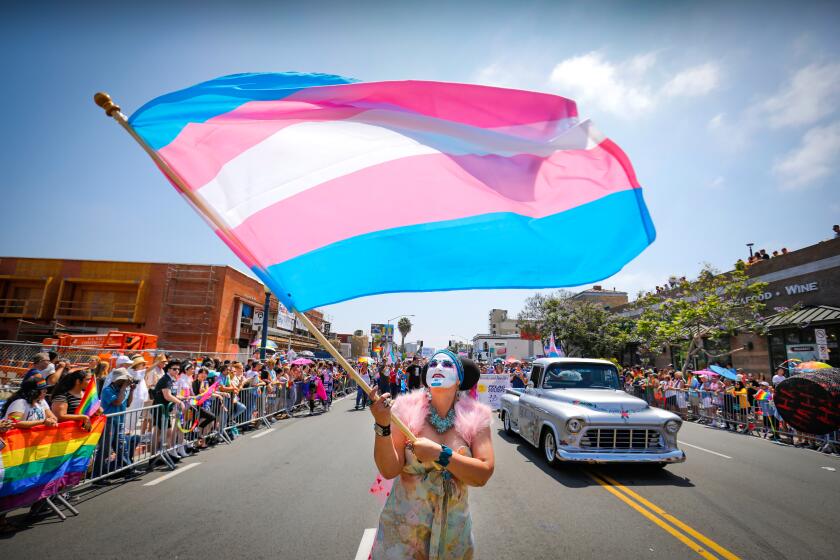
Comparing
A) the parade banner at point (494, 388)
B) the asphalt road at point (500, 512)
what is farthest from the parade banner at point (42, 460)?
the parade banner at point (494, 388)

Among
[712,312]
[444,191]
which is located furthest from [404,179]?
[712,312]

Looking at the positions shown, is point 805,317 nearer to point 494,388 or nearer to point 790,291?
point 790,291

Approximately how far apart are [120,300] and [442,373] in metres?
41.3

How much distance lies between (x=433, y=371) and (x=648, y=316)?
2775 centimetres

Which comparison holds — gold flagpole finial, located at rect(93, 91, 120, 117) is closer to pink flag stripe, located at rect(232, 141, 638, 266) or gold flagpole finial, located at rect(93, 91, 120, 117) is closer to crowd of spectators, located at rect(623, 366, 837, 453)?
pink flag stripe, located at rect(232, 141, 638, 266)

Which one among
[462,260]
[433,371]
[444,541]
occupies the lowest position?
[444,541]

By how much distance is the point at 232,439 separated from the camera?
10320 mm

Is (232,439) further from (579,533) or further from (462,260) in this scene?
(462,260)

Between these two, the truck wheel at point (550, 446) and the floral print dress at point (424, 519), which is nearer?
the floral print dress at point (424, 519)

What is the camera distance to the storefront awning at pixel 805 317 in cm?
1947

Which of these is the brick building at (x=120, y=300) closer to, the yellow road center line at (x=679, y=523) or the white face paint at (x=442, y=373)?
the yellow road center line at (x=679, y=523)

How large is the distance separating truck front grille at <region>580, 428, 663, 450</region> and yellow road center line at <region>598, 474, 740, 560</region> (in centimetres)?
58

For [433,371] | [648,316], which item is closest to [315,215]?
[433,371]

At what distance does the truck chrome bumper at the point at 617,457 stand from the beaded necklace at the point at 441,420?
503 centimetres
